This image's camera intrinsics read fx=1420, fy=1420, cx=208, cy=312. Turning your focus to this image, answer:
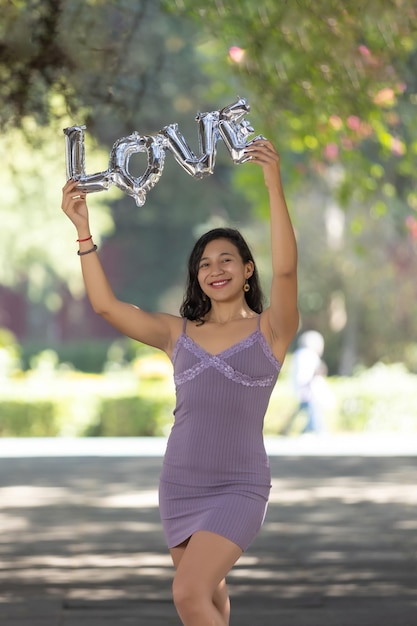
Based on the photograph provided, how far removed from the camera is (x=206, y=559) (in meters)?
4.49

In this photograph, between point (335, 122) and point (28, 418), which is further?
point (28, 418)

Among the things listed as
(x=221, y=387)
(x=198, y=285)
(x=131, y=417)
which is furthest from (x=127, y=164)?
(x=131, y=417)

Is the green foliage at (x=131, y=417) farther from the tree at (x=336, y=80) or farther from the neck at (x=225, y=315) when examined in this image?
the neck at (x=225, y=315)

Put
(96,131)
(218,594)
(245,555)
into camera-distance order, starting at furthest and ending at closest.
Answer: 1. (96,131)
2. (245,555)
3. (218,594)

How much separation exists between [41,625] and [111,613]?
490 millimetres

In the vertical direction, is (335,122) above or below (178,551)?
above

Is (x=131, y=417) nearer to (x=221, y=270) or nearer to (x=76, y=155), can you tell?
(x=76, y=155)

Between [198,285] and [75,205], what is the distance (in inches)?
20.9

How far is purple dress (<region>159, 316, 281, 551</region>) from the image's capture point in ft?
15.5

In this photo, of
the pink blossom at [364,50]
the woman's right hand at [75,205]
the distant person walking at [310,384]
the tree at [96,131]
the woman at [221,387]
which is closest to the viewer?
the woman at [221,387]

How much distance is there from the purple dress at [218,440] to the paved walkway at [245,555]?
231 centimetres

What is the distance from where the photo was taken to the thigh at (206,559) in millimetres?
4426

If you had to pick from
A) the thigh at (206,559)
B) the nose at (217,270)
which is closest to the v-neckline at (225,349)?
the nose at (217,270)

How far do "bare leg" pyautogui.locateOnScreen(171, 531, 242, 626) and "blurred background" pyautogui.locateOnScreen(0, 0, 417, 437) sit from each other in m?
4.66
